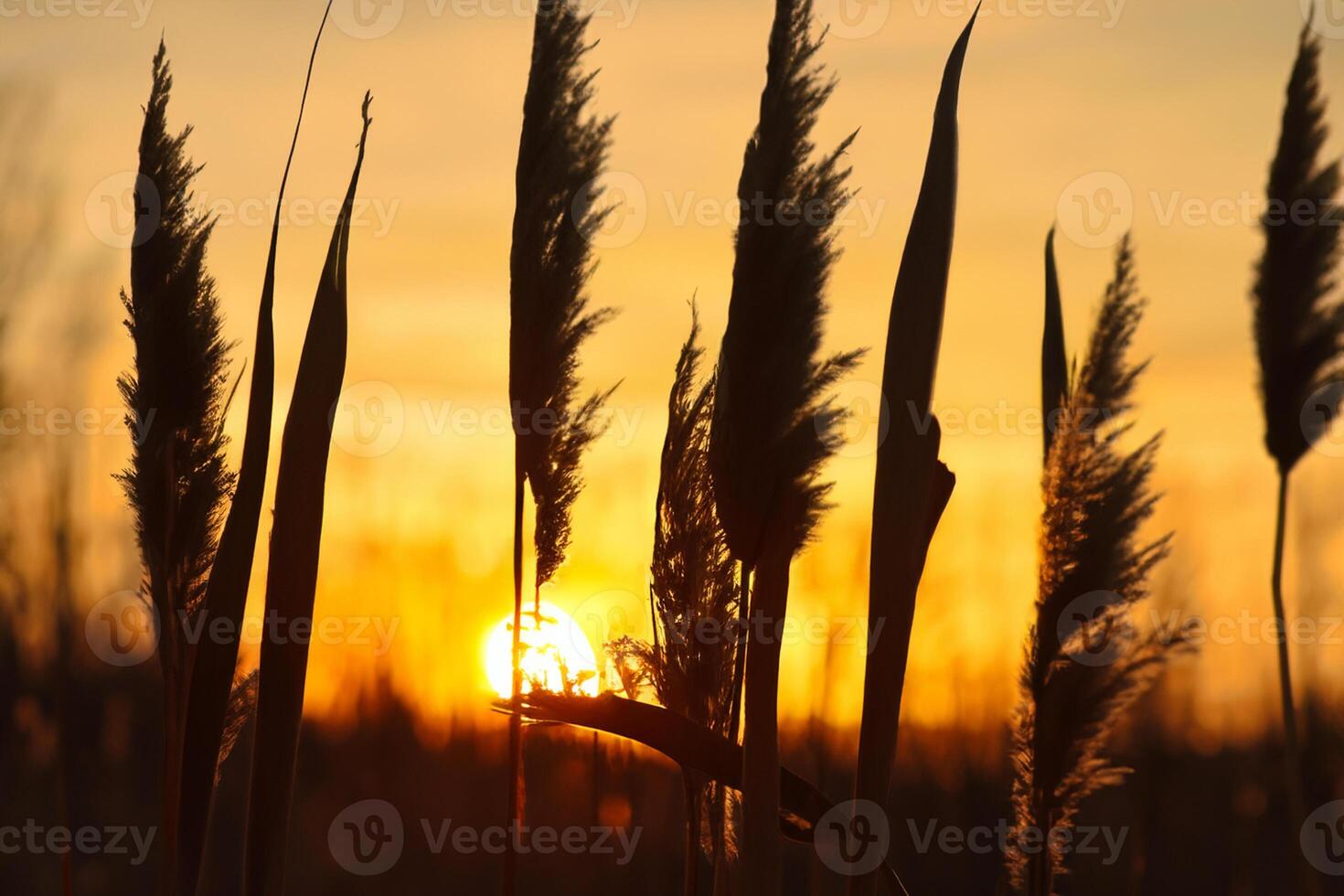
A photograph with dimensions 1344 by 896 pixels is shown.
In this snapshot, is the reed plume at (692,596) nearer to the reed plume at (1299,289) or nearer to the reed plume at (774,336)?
the reed plume at (774,336)

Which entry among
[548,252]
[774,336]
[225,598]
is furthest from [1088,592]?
[225,598]

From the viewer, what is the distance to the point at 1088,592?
6.86ft

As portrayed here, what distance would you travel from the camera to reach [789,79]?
209 cm

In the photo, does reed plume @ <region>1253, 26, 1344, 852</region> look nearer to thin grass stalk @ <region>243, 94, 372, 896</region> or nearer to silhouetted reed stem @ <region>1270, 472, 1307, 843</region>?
silhouetted reed stem @ <region>1270, 472, 1307, 843</region>

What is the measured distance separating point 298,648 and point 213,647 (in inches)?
8.6

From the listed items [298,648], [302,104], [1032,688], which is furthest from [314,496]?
[1032,688]

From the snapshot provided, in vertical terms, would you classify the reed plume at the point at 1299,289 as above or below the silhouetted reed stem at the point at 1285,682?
above

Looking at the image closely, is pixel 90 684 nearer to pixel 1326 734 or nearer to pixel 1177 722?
pixel 1177 722

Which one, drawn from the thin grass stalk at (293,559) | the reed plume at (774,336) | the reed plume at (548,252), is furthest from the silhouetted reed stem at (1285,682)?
the thin grass stalk at (293,559)

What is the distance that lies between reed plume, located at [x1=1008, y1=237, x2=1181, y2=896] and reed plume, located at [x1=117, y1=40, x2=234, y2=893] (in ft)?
5.86

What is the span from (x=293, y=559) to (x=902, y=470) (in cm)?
127

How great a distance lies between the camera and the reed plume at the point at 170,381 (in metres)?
2.53

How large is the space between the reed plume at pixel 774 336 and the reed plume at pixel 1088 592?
0.45 meters

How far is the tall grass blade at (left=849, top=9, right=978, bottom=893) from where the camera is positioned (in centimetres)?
207
